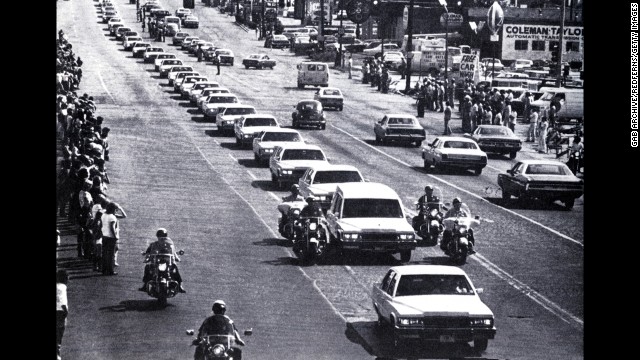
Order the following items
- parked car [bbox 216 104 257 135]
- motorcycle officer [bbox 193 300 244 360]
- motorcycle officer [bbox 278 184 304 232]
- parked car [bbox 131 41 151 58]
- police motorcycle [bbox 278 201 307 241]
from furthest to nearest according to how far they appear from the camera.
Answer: parked car [bbox 131 41 151 58] → parked car [bbox 216 104 257 135] → motorcycle officer [bbox 278 184 304 232] → police motorcycle [bbox 278 201 307 241] → motorcycle officer [bbox 193 300 244 360]

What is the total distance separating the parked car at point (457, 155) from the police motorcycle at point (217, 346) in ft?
90.5

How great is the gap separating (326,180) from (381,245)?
717cm

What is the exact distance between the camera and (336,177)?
116 ft

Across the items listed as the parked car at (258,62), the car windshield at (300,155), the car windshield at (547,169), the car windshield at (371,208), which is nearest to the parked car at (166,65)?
the parked car at (258,62)

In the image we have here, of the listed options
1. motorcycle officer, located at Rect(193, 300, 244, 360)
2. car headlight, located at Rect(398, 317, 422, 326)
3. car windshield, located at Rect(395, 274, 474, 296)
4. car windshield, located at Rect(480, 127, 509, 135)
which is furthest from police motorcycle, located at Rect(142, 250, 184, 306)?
car windshield, located at Rect(480, 127, 509, 135)

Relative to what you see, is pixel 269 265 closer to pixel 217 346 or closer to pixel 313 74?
pixel 217 346

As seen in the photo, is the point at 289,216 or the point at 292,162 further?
the point at 292,162

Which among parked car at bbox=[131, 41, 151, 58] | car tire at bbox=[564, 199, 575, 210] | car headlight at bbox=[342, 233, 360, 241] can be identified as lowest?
car tire at bbox=[564, 199, 575, 210]

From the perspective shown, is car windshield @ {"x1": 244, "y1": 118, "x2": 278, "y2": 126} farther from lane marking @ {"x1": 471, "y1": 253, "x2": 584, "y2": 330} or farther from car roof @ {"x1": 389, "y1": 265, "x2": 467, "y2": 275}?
car roof @ {"x1": 389, "y1": 265, "x2": 467, "y2": 275}

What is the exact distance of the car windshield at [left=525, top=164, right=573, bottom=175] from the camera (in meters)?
38.2

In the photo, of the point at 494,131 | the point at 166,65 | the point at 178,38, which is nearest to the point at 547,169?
the point at 494,131

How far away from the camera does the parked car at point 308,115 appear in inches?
2365

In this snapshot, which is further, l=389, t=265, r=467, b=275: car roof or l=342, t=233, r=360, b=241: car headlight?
l=342, t=233, r=360, b=241: car headlight
